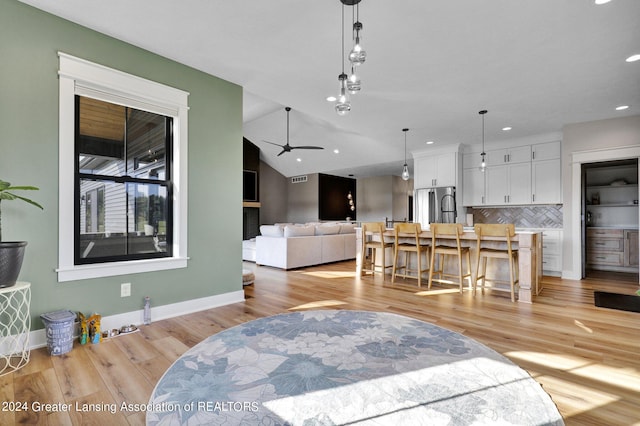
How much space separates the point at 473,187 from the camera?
6816 mm

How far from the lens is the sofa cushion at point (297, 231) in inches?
242

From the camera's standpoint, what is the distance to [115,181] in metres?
2.97

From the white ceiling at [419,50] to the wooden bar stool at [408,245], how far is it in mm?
1788

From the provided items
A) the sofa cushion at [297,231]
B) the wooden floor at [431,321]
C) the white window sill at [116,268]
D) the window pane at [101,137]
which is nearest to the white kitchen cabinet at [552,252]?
the wooden floor at [431,321]

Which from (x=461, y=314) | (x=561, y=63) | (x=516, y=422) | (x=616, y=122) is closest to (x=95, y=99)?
(x=516, y=422)

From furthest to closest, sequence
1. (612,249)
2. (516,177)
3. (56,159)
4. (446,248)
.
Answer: (516,177)
(612,249)
(446,248)
(56,159)

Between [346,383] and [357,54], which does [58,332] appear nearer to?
[346,383]

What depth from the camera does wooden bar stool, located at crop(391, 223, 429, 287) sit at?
4.77m

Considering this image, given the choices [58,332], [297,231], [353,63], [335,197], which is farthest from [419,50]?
[335,197]

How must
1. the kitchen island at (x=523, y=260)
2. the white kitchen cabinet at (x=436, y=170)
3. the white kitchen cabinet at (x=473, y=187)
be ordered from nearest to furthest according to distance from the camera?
the kitchen island at (x=523, y=260) → the white kitchen cabinet at (x=473, y=187) → the white kitchen cabinet at (x=436, y=170)

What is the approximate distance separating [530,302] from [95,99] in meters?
5.15

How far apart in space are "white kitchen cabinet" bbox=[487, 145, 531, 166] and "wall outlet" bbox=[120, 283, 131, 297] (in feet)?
21.9

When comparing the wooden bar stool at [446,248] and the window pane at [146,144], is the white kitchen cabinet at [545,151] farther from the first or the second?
the window pane at [146,144]

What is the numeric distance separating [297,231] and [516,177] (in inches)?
176
